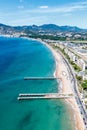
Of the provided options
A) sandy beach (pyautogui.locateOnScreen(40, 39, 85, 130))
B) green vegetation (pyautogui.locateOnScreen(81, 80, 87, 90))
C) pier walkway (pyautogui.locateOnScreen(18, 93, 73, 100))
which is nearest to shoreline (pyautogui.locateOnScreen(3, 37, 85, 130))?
sandy beach (pyautogui.locateOnScreen(40, 39, 85, 130))

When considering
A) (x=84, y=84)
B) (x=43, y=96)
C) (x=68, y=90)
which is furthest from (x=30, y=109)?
(x=84, y=84)

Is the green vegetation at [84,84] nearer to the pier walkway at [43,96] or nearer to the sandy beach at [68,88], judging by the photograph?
the sandy beach at [68,88]

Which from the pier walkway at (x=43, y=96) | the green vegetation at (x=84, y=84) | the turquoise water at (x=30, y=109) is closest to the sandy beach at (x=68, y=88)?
the turquoise water at (x=30, y=109)

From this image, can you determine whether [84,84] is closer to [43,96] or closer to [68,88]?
[68,88]

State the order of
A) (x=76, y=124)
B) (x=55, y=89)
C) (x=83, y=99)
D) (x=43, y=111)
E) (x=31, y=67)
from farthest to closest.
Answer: (x=31, y=67) < (x=55, y=89) < (x=83, y=99) < (x=43, y=111) < (x=76, y=124)

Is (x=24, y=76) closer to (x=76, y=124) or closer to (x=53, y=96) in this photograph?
(x=53, y=96)

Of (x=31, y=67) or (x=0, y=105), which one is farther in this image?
(x=31, y=67)

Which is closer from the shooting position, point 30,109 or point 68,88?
point 30,109

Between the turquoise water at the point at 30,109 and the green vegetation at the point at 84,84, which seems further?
the green vegetation at the point at 84,84

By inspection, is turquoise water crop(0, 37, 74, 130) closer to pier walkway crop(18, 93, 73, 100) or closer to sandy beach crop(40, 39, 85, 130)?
sandy beach crop(40, 39, 85, 130)

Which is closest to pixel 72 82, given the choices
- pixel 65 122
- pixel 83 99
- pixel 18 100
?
pixel 83 99

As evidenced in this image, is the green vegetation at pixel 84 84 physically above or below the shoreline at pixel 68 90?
above
